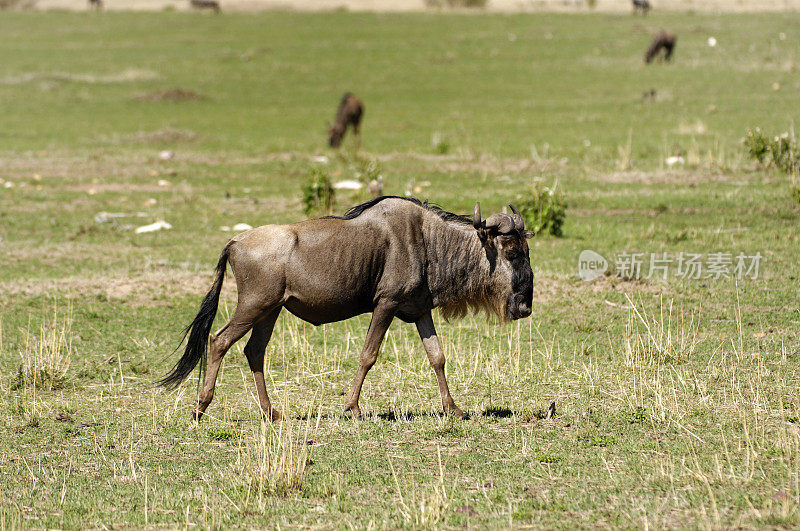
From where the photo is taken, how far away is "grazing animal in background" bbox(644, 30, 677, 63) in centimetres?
3922

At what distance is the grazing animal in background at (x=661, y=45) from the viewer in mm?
39219

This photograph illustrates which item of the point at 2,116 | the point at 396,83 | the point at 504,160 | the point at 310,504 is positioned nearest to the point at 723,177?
the point at 504,160

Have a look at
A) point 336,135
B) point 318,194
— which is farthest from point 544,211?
point 336,135

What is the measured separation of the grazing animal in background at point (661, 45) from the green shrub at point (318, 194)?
24.7 m

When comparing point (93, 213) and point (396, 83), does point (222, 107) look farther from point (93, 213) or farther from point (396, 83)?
point (93, 213)

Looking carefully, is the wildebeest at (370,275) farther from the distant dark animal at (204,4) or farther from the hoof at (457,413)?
the distant dark animal at (204,4)

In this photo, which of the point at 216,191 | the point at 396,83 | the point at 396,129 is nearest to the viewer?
the point at 216,191

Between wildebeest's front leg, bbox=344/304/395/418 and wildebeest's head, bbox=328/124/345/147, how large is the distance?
20841 millimetres

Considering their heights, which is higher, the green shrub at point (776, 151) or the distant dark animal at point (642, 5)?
the distant dark animal at point (642, 5)

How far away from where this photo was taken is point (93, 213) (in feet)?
A: 63.9

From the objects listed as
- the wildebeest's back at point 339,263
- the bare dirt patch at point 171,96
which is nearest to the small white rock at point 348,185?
the wildebeest's back at point 339,263

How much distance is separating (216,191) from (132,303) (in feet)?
30.6

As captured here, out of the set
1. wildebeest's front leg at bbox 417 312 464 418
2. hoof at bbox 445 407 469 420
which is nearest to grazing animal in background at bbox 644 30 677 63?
wildebeest's front leg at bbox 417 312 464 418

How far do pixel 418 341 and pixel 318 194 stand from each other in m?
7.24
